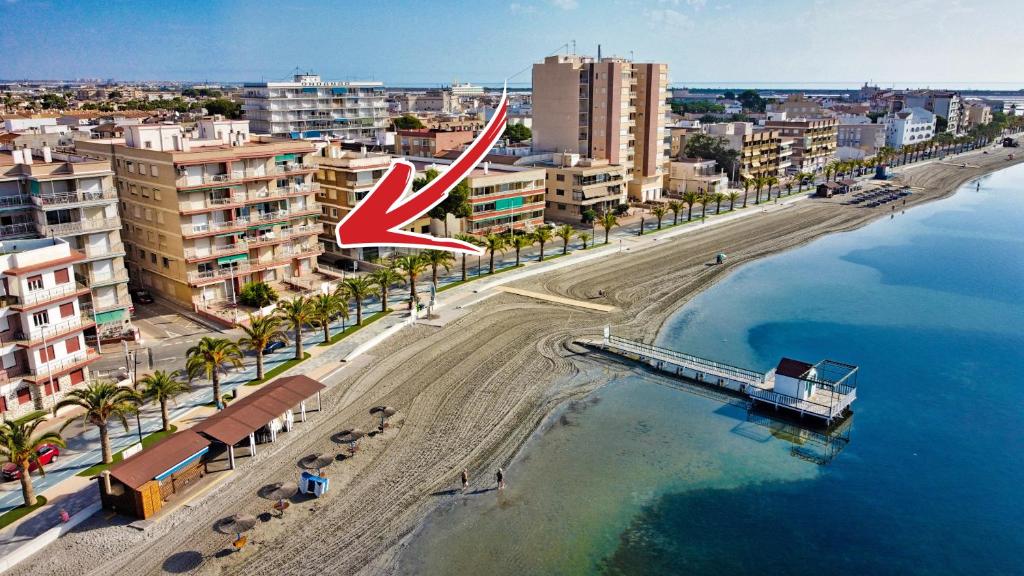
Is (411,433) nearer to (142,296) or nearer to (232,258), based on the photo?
(232,258)

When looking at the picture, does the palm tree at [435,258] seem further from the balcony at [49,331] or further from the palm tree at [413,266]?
the balcony at [49,331]

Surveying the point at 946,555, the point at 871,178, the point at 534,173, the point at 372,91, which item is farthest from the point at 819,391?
the point at 372,91

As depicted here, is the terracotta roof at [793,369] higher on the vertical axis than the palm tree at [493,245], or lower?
lower

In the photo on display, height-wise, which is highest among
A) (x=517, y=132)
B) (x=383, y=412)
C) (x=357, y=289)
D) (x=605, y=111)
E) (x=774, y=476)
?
(x=605, y=111)

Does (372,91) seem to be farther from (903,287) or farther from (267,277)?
(903,287)

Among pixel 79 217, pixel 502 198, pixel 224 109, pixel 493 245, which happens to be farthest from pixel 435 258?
pixel 224 109

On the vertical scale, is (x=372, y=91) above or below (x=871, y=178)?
above

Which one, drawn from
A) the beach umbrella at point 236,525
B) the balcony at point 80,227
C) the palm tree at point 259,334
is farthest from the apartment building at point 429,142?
the beach umbrella at point 236,525
